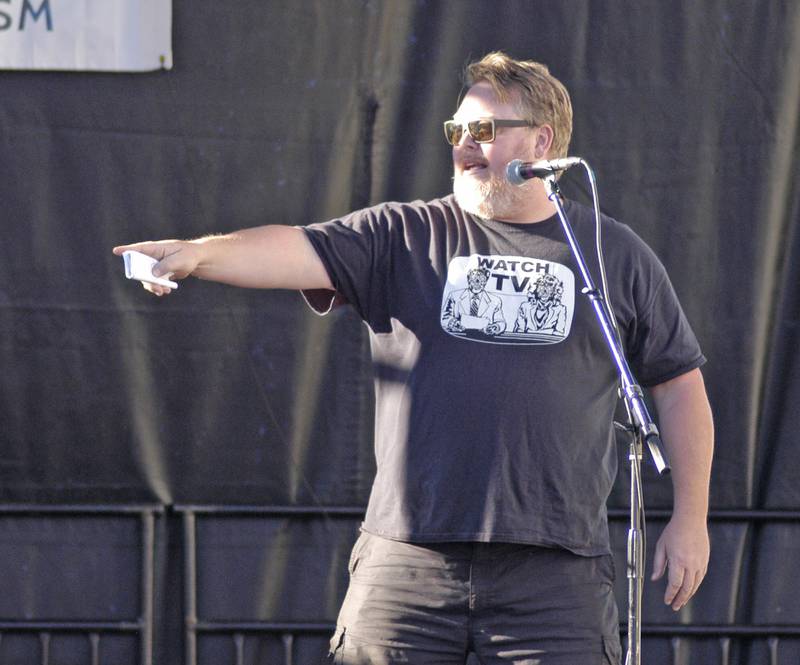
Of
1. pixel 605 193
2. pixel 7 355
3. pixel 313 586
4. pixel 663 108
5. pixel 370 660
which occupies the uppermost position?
pixel 663 108

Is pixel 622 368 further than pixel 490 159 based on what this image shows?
No

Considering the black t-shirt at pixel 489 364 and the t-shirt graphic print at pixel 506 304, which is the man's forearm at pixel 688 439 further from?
the t-shirt graphic print at pixel 506 304

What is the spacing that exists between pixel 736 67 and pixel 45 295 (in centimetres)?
227

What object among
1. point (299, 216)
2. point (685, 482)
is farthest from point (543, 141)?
point (299, 216)

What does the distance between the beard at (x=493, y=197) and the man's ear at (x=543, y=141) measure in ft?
0.65

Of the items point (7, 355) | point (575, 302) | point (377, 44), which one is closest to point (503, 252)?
point (575, 302)

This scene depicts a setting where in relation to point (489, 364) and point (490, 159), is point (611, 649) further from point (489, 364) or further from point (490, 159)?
point (490, 159)

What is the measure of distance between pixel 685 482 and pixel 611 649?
428mm

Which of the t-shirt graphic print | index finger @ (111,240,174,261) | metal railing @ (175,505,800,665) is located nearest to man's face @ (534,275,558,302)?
the t-shirt graphic print

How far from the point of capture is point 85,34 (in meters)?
3.51

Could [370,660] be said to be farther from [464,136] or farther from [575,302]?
[464,136]

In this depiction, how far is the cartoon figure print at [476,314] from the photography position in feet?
8.29

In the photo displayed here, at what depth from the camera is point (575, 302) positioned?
101 inches

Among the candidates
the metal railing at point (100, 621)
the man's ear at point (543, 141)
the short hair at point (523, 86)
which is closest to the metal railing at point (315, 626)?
the metal railing at point (100, 621)
